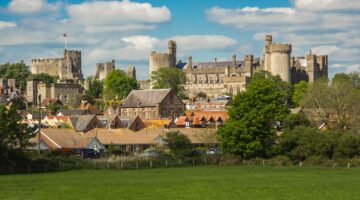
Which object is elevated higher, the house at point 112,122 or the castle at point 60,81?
the castle at point 60,81

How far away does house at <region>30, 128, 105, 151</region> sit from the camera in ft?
251

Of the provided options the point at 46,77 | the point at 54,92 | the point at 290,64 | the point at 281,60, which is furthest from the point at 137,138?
the point at 290,64

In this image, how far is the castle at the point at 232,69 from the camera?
547 ft

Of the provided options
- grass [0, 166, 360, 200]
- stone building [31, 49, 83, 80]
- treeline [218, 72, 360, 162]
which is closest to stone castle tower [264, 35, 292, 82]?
stone building [31, 49, 83, 80]

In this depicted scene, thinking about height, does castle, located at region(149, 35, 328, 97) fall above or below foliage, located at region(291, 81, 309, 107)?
above

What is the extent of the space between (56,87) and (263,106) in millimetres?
82787

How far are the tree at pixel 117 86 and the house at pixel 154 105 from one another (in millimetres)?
33446

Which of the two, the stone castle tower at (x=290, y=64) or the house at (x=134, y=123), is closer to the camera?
the house at (x=134, y=123)

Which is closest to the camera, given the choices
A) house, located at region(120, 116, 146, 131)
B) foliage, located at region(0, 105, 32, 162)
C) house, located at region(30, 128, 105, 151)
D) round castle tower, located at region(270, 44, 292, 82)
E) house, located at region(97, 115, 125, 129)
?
foliage, located at region(0, 105, 32, 162)

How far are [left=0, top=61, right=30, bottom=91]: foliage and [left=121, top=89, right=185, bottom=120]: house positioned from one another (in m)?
57.5

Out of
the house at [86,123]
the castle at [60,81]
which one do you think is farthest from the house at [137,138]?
the castle at [60,81]

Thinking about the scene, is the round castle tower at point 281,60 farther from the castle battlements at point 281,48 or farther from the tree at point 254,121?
the tree at point 254,121

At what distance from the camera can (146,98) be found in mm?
116062

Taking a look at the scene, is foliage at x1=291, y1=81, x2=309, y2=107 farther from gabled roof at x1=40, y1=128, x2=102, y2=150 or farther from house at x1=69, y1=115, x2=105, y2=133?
gabled roof at x1=40, y1=128, x2=102, y2=150
